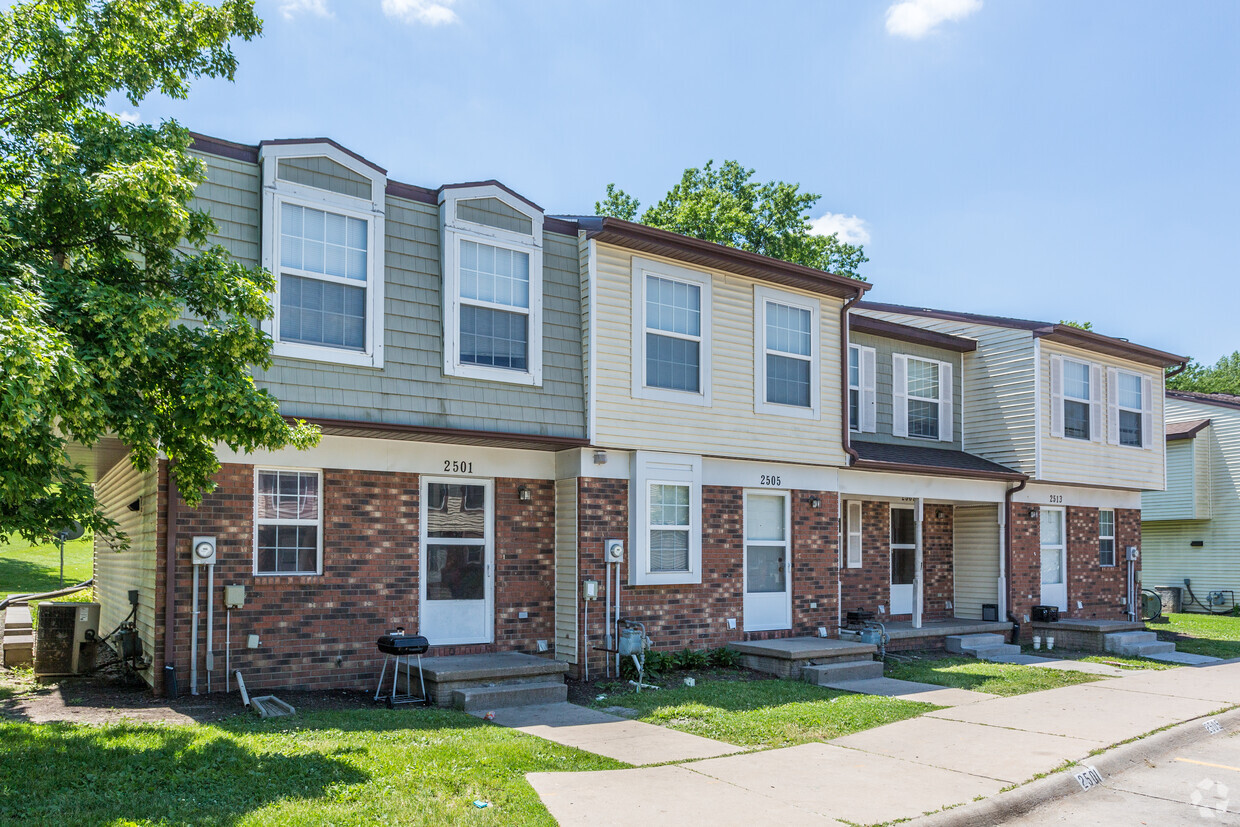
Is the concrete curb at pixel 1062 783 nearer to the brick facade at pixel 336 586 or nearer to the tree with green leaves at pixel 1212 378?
the brick facade at pixel 336 586

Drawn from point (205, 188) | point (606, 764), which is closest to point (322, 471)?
point (205, 188)

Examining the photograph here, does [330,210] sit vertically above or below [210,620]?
above

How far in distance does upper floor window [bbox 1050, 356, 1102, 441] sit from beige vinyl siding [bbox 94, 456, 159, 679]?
15.2 metres

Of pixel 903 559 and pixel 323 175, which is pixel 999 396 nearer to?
pixel 903 559

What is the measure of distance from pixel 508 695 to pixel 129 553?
5412 mm

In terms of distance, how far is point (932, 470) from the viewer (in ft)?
52.0

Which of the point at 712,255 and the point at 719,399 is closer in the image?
the point at 712,255

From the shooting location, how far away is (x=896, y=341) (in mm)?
17625

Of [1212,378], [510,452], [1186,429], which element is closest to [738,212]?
[1186,429]

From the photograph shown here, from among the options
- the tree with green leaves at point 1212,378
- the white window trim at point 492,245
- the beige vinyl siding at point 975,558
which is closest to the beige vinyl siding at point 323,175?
the white window trim at point 492,245

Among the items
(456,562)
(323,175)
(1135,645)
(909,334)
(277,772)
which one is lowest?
(1135,645)

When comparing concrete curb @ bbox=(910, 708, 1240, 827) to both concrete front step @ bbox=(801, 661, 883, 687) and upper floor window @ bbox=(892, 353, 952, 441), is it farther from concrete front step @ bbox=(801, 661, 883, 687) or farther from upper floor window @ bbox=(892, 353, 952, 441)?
upper floor window @ bbox=(892, 353, 952, 441)

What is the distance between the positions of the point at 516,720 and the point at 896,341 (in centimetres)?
1115

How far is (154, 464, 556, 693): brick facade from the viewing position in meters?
9.74
